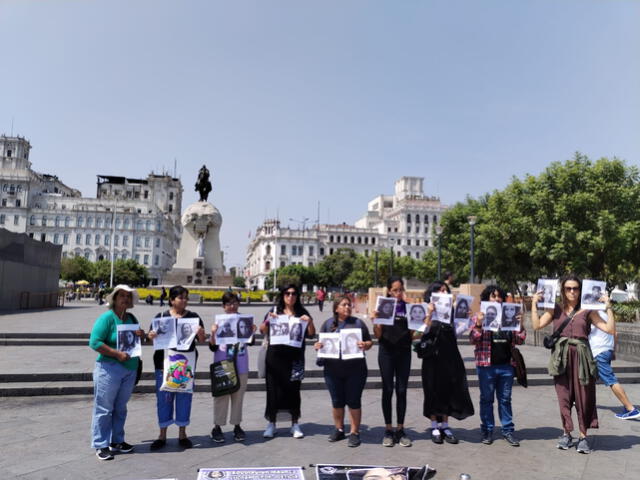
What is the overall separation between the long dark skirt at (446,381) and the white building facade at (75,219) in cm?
9362

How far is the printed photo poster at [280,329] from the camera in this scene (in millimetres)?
6031

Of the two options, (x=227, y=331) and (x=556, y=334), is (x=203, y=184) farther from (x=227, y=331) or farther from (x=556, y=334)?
(x=556, y=334)

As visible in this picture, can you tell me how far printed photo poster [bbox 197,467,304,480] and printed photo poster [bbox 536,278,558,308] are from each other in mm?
3913

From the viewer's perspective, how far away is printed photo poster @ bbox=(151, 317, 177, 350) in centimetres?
560

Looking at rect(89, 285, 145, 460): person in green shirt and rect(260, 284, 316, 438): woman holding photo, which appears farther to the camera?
rect(260, 284, 316, 438): woman holding photo

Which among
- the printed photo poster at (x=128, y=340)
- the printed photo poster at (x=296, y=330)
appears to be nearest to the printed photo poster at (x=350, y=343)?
the printed photo poster at (x=296, y=330)

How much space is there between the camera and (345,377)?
5977mm

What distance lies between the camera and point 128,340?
5355 mm

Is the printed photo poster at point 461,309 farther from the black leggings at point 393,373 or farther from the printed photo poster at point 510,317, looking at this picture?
the black leggings at point 393,373

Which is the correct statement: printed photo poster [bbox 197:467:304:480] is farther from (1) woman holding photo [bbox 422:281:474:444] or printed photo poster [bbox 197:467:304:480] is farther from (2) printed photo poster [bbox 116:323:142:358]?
(1) woman holding photo [bbox 422:281:474:444]

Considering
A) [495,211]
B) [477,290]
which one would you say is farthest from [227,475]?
[495,211]

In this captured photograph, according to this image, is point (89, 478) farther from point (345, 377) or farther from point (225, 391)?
point (345, 377)

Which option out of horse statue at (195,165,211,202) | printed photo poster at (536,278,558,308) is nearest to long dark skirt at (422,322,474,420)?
printed photo poster at (536,278,558,308)

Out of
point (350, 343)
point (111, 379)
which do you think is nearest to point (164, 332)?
point (111, 379)
